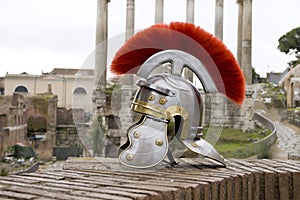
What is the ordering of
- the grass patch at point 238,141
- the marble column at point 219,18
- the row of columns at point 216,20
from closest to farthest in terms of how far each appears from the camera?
the grass patch at point 238,141 → the row of columns at point 216,20 → the marble column at point 219,18

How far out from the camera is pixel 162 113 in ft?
9.62

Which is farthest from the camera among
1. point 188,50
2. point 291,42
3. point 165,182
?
point 291,42

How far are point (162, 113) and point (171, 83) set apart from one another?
24cm

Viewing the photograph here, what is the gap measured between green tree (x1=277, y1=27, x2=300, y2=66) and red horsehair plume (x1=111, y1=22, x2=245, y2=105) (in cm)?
3431

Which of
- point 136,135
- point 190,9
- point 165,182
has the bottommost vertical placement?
point 165,182

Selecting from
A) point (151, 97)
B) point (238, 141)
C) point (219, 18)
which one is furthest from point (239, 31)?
point (151, 97)

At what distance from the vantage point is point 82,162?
3.33 m

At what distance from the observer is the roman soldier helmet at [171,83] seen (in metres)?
2.88

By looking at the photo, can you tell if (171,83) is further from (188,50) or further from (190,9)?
(190,9)

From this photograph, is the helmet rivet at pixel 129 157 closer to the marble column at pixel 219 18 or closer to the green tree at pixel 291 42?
the marble column at pixel 219 18

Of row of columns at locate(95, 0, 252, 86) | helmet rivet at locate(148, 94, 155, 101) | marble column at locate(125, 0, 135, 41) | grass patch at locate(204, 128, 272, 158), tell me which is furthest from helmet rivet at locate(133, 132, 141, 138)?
marble column at locate(125, 0, 135, 41)

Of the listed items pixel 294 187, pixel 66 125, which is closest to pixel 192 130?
pixel 294 187

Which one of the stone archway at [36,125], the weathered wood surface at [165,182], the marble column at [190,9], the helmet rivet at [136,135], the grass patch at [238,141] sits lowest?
the stone archway at [36,125]

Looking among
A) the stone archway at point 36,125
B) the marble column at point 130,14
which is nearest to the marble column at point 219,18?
the marble column at point 130,14
